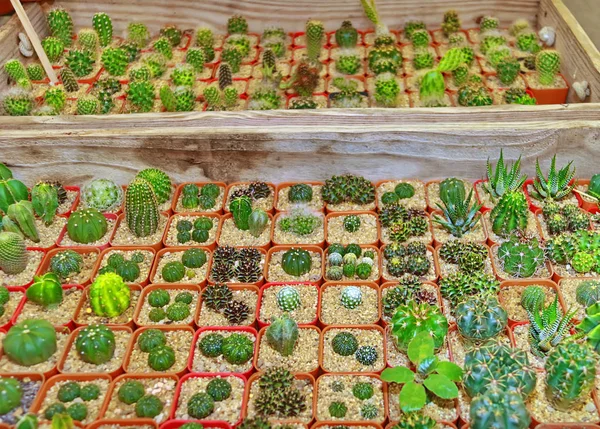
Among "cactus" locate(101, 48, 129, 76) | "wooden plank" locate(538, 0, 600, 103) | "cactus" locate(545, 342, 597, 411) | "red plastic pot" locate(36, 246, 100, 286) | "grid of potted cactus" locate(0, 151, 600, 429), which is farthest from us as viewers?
"cactus" locate(101, 48, 129, 76)

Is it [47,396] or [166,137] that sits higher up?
[166,137]

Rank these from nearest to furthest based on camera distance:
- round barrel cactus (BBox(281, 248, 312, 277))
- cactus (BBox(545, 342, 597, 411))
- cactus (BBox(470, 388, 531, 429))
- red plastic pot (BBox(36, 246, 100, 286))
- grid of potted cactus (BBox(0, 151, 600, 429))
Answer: cactus (BBox(470, 388, 531, 429)) → cactus (BBox(545, 342, 597, 411)) → grid of potted cactus (BBox(0, 151, 600, 429)) → round barrel cactus (BBox(281, 248, 312, 277)) → red plastic pot (BBox(36, 246, 100, 286))

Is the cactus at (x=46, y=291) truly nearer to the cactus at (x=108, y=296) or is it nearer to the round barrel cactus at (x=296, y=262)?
the cactus at (x=108, y=296)

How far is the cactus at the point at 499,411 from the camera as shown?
2848 millimetres

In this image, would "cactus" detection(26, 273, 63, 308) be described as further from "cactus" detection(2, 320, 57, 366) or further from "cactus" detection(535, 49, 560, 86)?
"cactus" detection(535, 49, 560, 86)

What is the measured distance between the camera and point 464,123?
4168 millimetres

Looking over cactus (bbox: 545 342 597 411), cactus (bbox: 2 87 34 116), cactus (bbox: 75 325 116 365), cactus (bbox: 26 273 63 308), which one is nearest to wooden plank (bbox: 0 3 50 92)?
cactus (bbox: 2 87 34 116)

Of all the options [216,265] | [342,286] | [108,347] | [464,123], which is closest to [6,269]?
[108,347]

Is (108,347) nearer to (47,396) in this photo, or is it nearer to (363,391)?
(47,396)

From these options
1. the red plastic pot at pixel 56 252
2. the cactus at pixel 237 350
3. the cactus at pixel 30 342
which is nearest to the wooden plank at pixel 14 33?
the red plastic pot at pixel 56 252

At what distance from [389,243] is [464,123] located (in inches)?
33.6

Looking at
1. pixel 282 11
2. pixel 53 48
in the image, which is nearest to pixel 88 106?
pixel 53 48

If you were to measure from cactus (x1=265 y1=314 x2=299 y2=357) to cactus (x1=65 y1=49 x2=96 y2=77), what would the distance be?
9.92ft

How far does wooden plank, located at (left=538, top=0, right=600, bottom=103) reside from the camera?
464 cm
